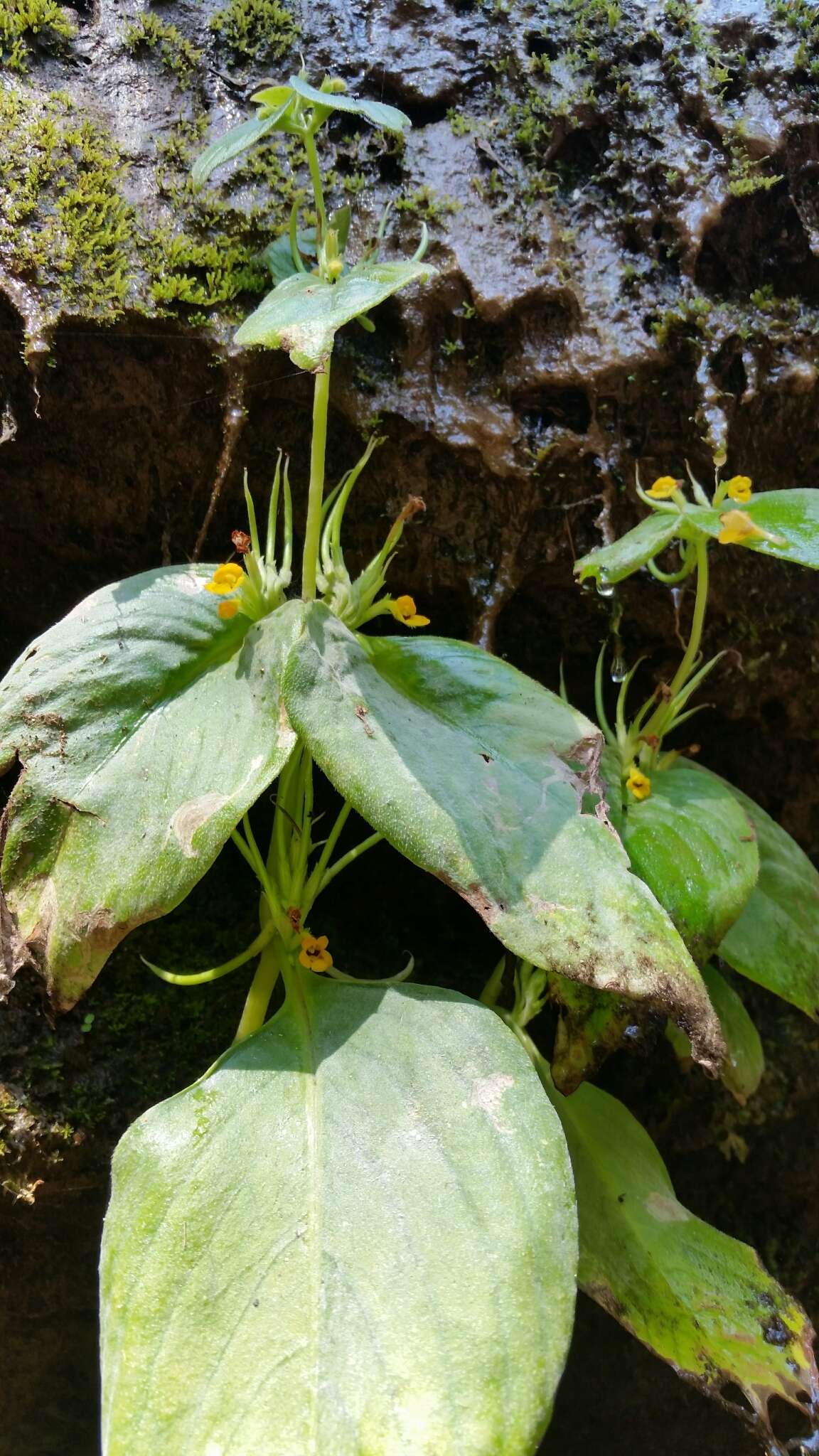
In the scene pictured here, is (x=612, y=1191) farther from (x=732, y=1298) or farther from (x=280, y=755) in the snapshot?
(x=280, y=755)

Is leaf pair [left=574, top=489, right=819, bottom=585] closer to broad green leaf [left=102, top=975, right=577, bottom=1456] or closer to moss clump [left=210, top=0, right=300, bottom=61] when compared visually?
broad green leaf [left=102, top=975, right=577, bottom=1456]

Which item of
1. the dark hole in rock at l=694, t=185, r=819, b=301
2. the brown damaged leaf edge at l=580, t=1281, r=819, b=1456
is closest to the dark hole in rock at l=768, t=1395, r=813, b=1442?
the brown damaged leaf edge at l=580, t=1281, r=819, b=1456

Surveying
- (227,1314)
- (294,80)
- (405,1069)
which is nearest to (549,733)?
(405,1069)

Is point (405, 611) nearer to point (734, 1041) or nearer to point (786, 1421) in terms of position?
point (734, 1041)

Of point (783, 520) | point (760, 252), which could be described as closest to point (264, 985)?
point (783, 520)

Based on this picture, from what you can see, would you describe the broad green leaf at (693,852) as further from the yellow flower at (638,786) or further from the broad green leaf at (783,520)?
the broad green leaf at (783,520)
